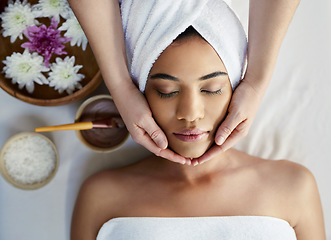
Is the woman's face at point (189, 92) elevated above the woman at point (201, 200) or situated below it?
above

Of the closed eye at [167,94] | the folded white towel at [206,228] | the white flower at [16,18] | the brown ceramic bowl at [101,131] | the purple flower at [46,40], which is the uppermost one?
Result: the white flower at [16,18]

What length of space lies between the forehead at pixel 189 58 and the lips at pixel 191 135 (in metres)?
0.22

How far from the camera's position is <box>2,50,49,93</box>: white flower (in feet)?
5.58

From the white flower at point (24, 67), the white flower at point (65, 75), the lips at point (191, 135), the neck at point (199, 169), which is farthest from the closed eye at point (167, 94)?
the white flower at point (24, 67)

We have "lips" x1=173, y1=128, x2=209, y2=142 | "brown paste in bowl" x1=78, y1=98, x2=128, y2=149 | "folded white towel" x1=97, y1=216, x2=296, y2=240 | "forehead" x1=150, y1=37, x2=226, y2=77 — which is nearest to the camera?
"forehead" x1=150, y1=37, x2=226, y2=77

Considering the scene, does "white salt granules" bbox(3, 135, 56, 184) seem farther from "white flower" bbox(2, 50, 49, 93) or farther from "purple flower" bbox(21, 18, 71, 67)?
"purple flower" bbox(21, 18, 71, 67)

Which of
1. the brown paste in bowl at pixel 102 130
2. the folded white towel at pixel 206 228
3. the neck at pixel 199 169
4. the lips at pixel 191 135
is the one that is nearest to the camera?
the lips at pixel 191 135

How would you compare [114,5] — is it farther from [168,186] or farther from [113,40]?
[168,186]

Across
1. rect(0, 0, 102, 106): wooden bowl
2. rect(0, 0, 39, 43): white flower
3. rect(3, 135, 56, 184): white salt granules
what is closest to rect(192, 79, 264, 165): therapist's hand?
rect(0, 0, 102, 106): wooden bowl

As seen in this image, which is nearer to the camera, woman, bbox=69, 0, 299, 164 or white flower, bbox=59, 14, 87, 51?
woman, bbox=69, 0, 299, 164

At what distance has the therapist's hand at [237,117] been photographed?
4.26 ft

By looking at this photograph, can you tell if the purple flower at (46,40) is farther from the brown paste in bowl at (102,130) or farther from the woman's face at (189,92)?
the woman's face at (189,92)

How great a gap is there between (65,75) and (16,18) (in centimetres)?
36

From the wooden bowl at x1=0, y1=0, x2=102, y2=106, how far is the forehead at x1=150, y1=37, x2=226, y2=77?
61 cm
